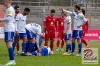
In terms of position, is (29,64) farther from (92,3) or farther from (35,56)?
(92,3)

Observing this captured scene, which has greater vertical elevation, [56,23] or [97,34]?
[56,23]

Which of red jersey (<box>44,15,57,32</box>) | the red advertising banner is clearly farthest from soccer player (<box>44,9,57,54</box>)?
the red advertising banner

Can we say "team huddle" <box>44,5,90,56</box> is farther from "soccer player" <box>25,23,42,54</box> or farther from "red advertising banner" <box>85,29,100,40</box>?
"red advertising banner" <box>85,29,100,40</box>

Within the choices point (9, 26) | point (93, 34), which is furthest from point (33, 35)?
point (93, 34)

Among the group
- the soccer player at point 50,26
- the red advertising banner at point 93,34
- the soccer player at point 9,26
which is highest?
the soccer player at point 9,26

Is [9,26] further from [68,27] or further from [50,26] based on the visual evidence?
[50,26]

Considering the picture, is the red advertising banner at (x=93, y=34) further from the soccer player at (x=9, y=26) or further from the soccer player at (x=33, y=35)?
the soccer player at (x=9, y=26)

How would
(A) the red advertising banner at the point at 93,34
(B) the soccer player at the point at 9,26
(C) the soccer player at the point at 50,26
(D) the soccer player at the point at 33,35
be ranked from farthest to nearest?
(A) the red advertising banner at the point at 93,34 < (C) the soccer player at the point at 50,26 < (D) the soccer player at the point at 33,35 < (B) the soccer player at the point at 9,26

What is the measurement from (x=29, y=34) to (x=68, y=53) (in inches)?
95.7

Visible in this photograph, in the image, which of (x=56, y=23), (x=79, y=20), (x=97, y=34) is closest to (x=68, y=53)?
(x=79, y=20)

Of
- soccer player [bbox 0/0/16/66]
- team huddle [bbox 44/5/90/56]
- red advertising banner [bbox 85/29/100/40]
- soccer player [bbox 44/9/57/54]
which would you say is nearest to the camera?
soccer player [bbox 0/0/16/66]

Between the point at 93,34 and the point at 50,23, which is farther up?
the point at 50,23

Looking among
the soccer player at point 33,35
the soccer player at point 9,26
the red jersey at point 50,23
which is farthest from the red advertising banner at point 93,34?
the soccer player at point 9,26

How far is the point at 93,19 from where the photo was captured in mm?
42750
